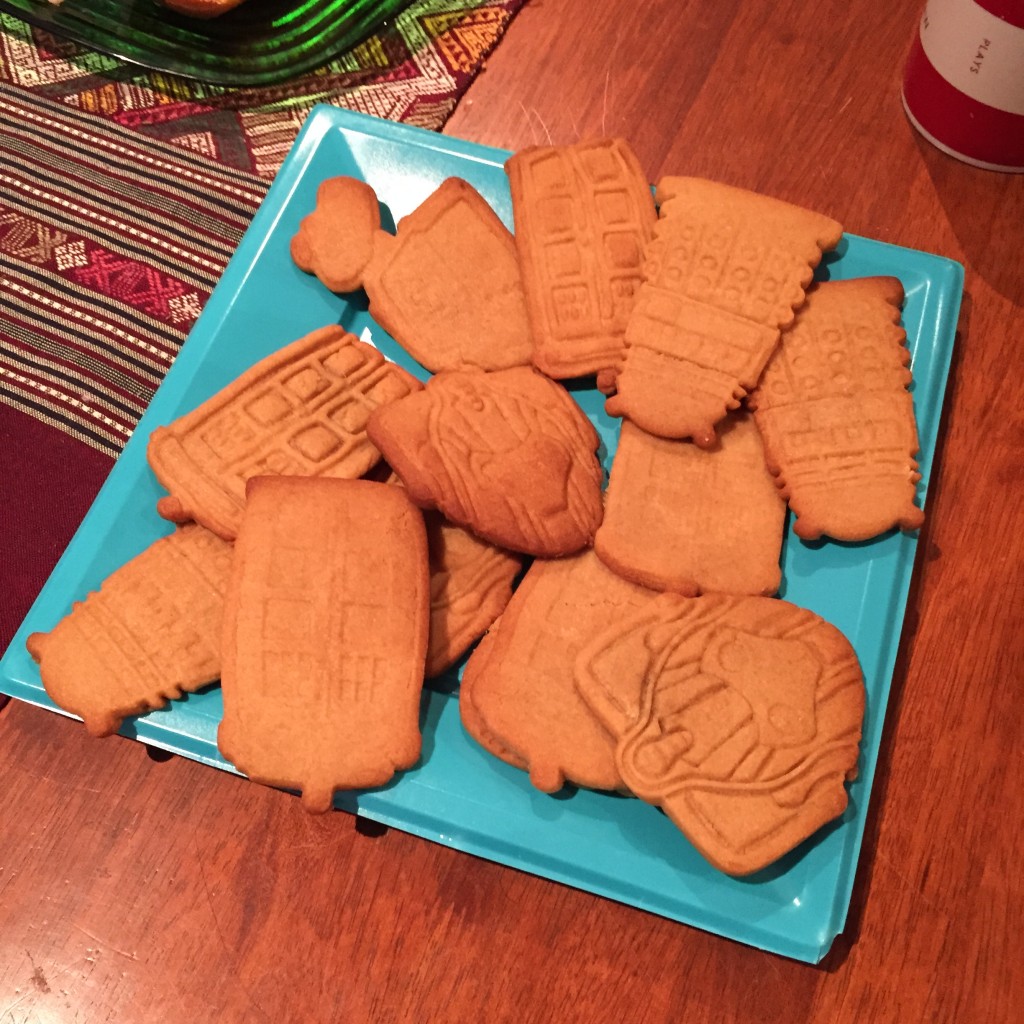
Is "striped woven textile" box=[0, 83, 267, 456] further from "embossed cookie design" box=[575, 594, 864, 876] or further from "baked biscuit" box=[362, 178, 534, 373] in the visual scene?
"embossed cookie design" box=[575, 594, 864, 876]

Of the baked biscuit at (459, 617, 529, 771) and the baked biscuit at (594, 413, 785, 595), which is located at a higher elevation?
the baked biscuit at (594, 413, 785, 595)

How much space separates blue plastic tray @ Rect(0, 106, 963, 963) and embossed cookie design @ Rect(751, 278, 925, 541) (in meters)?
0.04

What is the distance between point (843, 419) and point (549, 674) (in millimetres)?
333

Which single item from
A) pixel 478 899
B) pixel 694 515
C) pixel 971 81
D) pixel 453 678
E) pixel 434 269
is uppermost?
pixel 971 81

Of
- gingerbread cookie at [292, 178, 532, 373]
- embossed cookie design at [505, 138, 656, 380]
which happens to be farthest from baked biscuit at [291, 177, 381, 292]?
embossed cookie design at [505, 138, 656, 380]

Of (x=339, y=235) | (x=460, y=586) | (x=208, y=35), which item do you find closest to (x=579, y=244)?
(x=339, y=235)

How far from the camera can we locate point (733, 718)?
0.71 meters

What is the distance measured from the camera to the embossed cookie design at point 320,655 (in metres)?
0.72

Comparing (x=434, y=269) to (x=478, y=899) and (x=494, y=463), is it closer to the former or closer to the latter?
(x=494, y=463)

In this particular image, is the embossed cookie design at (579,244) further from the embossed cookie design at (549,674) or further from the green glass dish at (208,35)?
the green glass dish at (208,35)

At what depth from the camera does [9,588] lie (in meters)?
0.88

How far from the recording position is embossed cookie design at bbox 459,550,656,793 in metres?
0.72

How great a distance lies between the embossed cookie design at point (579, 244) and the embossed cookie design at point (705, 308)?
2 cm

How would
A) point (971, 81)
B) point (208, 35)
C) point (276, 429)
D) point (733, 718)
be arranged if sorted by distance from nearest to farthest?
point (733, 718) → point (276, 429) → point (971, 81) → point (208, 35)
